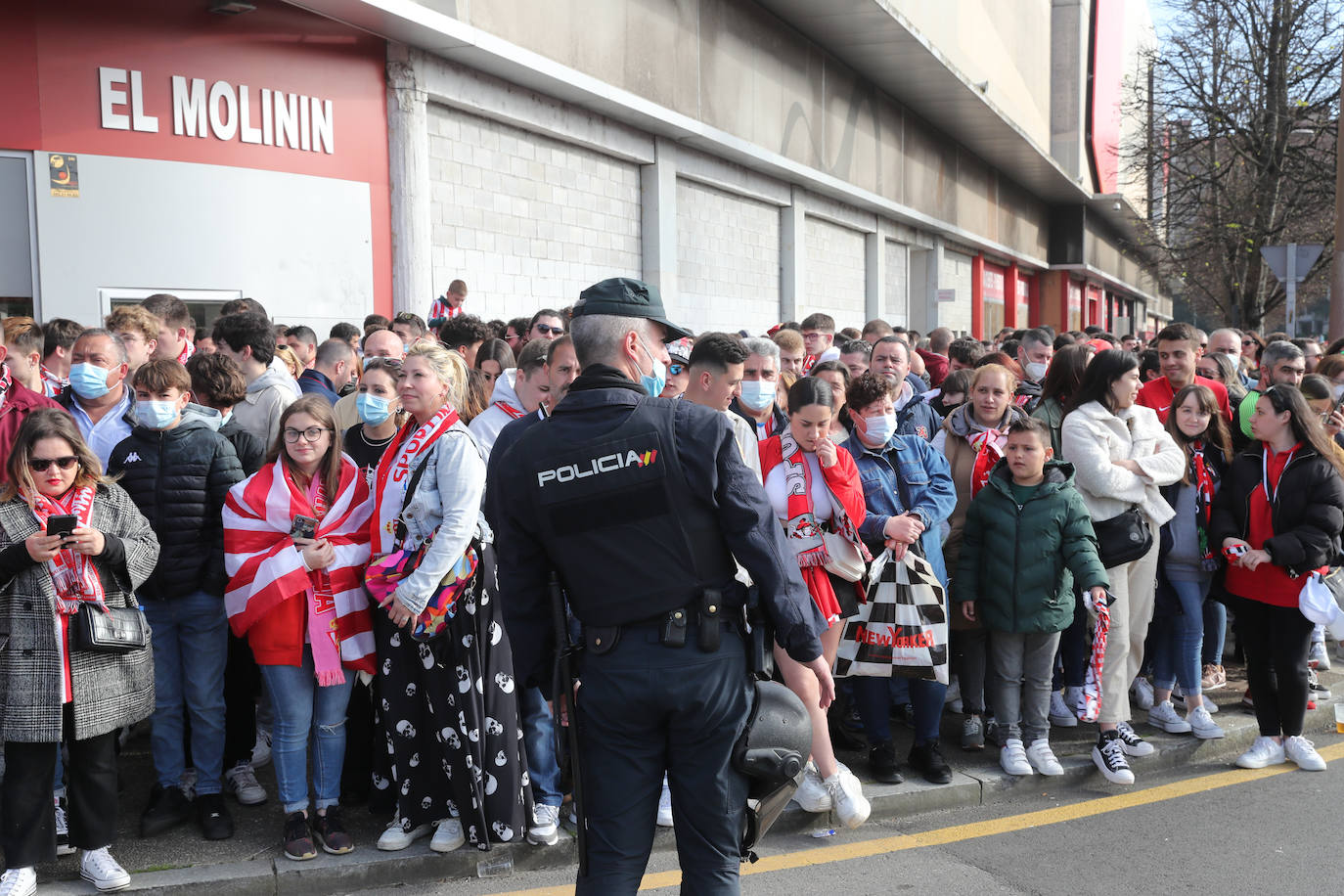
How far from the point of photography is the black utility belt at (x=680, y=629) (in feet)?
10.4

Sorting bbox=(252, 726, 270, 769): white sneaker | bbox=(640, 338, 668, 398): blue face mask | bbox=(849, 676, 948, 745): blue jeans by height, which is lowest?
bbox=(252, 726, 270, 769): white sneaker

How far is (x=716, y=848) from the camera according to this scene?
10.5 feet

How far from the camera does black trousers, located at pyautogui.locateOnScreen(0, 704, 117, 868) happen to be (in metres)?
4.27

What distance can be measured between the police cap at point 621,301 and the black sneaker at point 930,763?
10.3ft

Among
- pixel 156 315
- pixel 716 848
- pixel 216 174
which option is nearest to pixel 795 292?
pixel 216 174

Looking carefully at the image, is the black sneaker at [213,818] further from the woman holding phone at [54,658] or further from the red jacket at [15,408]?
the red jacket at [15,408]

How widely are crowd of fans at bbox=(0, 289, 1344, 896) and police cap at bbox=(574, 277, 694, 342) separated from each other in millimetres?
219

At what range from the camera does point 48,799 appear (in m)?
4.36

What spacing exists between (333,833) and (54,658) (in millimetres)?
1264

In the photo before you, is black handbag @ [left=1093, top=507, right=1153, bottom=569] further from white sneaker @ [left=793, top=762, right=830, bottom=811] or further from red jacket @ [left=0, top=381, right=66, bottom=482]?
red jacket @ [left=0, top=381, right=66, bottom=482]

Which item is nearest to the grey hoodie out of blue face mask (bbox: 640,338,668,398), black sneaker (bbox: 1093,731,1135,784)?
blue face mask (bbox: 640,338,668,398)

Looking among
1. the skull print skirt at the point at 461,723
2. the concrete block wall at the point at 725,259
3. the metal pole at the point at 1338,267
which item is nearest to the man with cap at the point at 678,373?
the skull print skirt at the point at 461,723

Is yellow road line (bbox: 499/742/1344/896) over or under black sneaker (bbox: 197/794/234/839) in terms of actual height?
under

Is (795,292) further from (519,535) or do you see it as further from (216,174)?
(519,535)
